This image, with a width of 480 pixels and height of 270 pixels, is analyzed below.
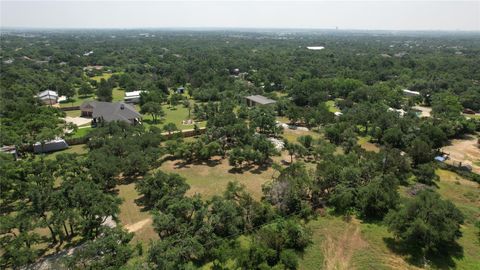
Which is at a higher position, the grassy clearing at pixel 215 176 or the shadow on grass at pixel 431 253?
the grassy clearing at pixel 215 176

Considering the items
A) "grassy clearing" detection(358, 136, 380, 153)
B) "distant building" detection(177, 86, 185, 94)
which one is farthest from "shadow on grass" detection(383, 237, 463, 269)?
"distant building" detection(177, 86, 185, 94)

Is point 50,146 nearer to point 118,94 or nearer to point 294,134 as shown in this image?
point 294,134

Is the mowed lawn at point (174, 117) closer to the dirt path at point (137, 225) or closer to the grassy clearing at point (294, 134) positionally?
the grassy clearing at point (294, 134)

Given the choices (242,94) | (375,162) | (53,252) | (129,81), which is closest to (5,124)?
(53,252)

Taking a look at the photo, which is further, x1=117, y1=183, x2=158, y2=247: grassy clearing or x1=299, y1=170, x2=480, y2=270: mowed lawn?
x1=117, y1=183, x2=158, y2=247: grassy clearing

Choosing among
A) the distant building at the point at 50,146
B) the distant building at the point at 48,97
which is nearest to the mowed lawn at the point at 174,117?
the distant building at the point at 50,146

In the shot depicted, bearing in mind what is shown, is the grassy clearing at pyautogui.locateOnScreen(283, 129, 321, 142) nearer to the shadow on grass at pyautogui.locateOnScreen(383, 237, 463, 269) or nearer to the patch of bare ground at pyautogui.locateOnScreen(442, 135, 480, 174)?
the patch of bare ground at pyautogui.locateOnScreen(442, 135, 480, 174)
